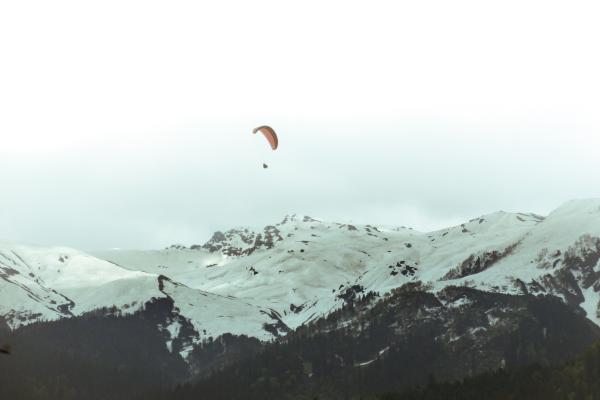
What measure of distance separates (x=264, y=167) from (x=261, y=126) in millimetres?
14697

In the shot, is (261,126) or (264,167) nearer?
(264,167)

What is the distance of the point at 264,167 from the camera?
13788 cm

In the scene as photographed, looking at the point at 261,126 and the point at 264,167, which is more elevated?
the point at 261,126

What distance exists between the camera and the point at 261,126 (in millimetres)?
148250
